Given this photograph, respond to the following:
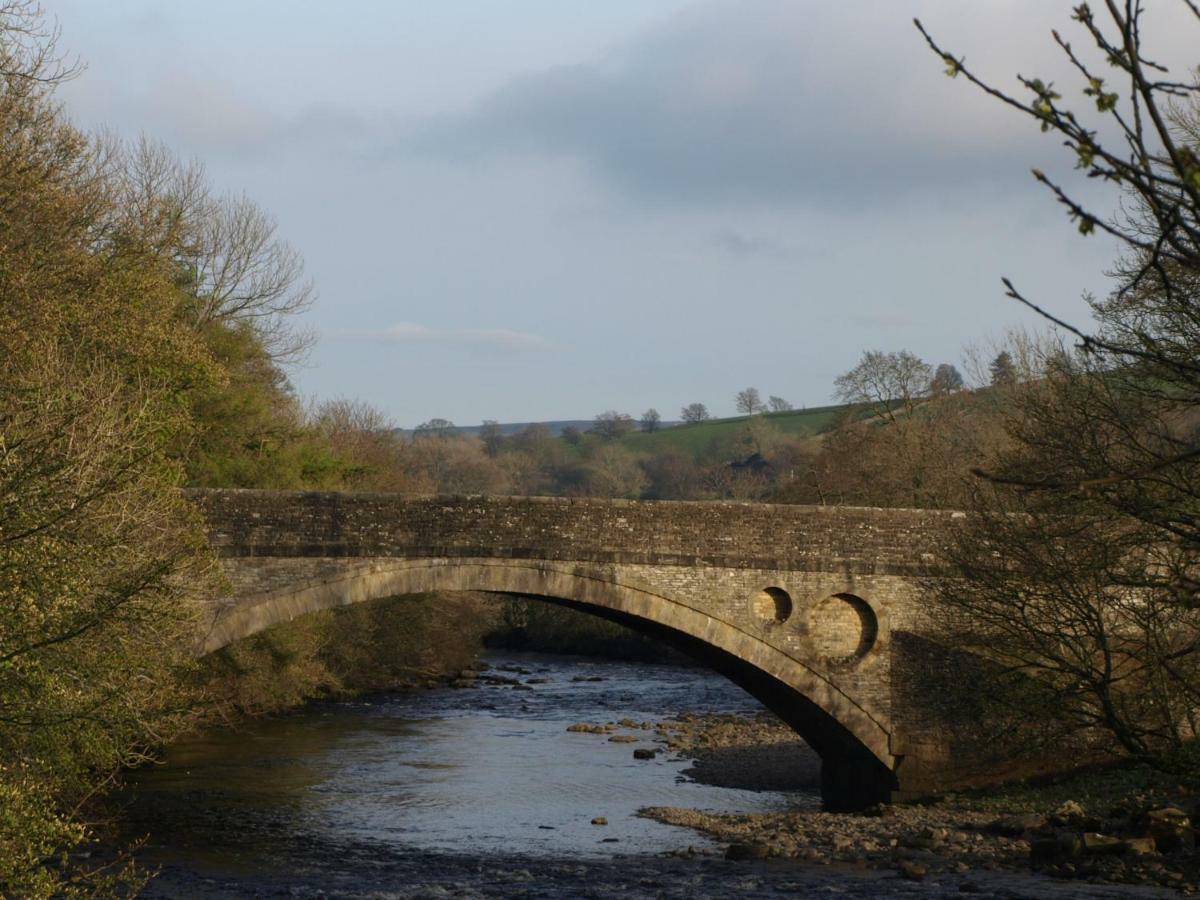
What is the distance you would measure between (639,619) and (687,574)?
3.31 ft

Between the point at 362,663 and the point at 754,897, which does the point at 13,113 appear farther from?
the point at 362,663

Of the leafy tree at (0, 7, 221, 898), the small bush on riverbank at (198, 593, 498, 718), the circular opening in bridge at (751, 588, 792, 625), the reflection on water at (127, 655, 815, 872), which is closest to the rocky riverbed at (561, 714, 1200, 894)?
the reflection on water at (127, 655, 815, 872)

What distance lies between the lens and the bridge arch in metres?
19.0

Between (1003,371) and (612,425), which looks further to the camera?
(612,425)

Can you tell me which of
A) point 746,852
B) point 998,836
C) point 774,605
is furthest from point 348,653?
point 998,836

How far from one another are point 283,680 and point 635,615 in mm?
10868

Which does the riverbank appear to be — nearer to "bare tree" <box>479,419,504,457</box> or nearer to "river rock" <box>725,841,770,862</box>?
"river rock" <box>725,841,770,862</box>

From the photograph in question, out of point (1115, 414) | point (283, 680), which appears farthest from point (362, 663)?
point (1115, 414)

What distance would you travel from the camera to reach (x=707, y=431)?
9594 cm

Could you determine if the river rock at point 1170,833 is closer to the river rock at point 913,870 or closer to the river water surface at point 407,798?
the river rock at point 913,870

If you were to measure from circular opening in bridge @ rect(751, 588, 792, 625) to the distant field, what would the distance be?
58.7 metres

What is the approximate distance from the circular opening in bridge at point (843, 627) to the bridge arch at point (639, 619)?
17.6 inches

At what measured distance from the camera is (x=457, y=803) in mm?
20438

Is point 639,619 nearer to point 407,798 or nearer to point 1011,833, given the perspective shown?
point 407,798
